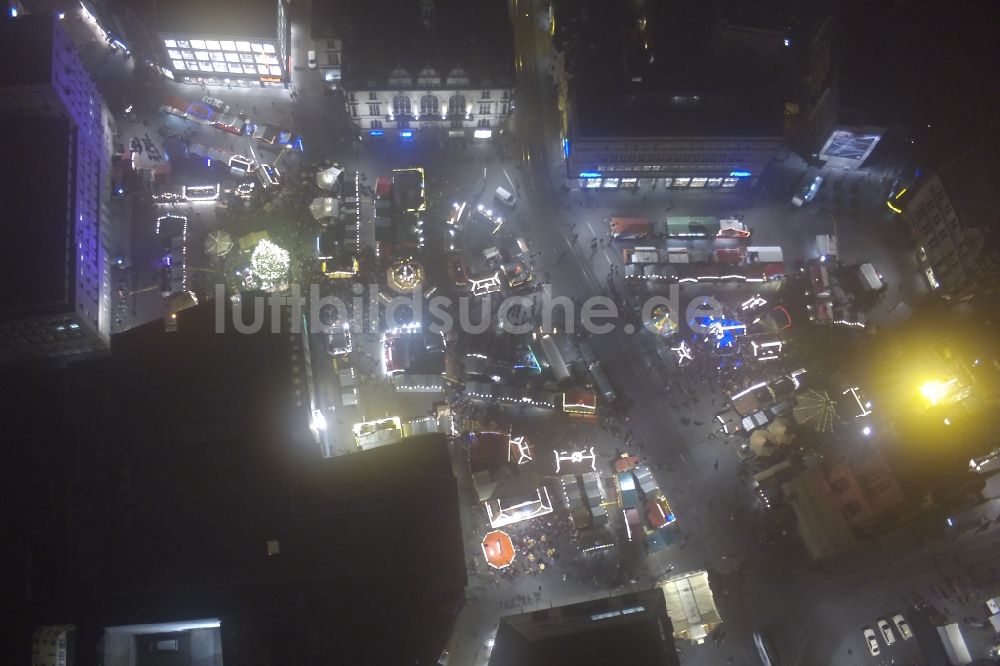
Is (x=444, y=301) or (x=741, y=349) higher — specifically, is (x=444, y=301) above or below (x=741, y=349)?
above

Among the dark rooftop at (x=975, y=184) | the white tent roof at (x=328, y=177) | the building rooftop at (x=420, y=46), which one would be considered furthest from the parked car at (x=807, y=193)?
the white tent roof at (x=328, y=177)

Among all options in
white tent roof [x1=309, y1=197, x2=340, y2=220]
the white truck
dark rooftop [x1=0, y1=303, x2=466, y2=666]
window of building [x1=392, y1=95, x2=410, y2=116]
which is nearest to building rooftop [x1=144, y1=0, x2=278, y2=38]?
window of building [x1=392, y1=95, x2=410, y2=116]

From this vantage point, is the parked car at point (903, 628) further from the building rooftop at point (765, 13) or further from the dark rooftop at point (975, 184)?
the building rooftop at point (765, 13)

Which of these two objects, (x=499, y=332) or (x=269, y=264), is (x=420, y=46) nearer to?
(x=269, y=264)

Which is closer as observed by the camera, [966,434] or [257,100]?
[966,434]

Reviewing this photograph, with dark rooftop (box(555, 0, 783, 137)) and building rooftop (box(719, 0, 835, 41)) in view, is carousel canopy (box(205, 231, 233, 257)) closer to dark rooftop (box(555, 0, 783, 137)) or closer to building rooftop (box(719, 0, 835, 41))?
dark rooftop (box(555, 0, 783, 137))

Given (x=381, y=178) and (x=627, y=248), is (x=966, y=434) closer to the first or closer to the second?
(x=627, y=248)

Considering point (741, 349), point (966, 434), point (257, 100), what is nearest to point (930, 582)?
point (966, 434)
